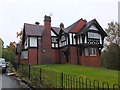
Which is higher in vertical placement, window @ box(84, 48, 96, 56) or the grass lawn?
window @ box(84, 48, 96, 56)

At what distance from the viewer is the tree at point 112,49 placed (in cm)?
4274

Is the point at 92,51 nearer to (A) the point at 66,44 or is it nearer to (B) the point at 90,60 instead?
(B) the point at 90,60

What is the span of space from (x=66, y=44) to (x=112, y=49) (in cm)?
1330

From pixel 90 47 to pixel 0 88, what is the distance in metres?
22.3

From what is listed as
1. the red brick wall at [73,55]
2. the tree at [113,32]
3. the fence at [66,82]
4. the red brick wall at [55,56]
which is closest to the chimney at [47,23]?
the red brick wall at [55,56]

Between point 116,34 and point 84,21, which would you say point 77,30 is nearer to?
point 84,21

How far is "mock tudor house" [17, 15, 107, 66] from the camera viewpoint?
33.0 m

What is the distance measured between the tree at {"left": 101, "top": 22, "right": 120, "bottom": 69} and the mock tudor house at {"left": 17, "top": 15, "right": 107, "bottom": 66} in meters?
8.96

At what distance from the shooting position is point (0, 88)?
1231cm

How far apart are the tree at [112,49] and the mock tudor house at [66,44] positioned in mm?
8962

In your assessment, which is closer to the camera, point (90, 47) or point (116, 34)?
point (90, 47)

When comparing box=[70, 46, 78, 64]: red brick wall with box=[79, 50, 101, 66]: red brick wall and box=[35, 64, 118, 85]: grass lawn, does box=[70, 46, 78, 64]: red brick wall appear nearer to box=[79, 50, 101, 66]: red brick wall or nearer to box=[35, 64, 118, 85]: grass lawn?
box=[79, 50, 101, 66]: red brick wall

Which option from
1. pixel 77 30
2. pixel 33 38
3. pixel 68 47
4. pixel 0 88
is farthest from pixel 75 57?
pixel 0 88

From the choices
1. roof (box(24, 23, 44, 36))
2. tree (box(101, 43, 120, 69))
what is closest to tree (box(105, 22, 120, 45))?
tree (box(101, 43, 120, 69))
